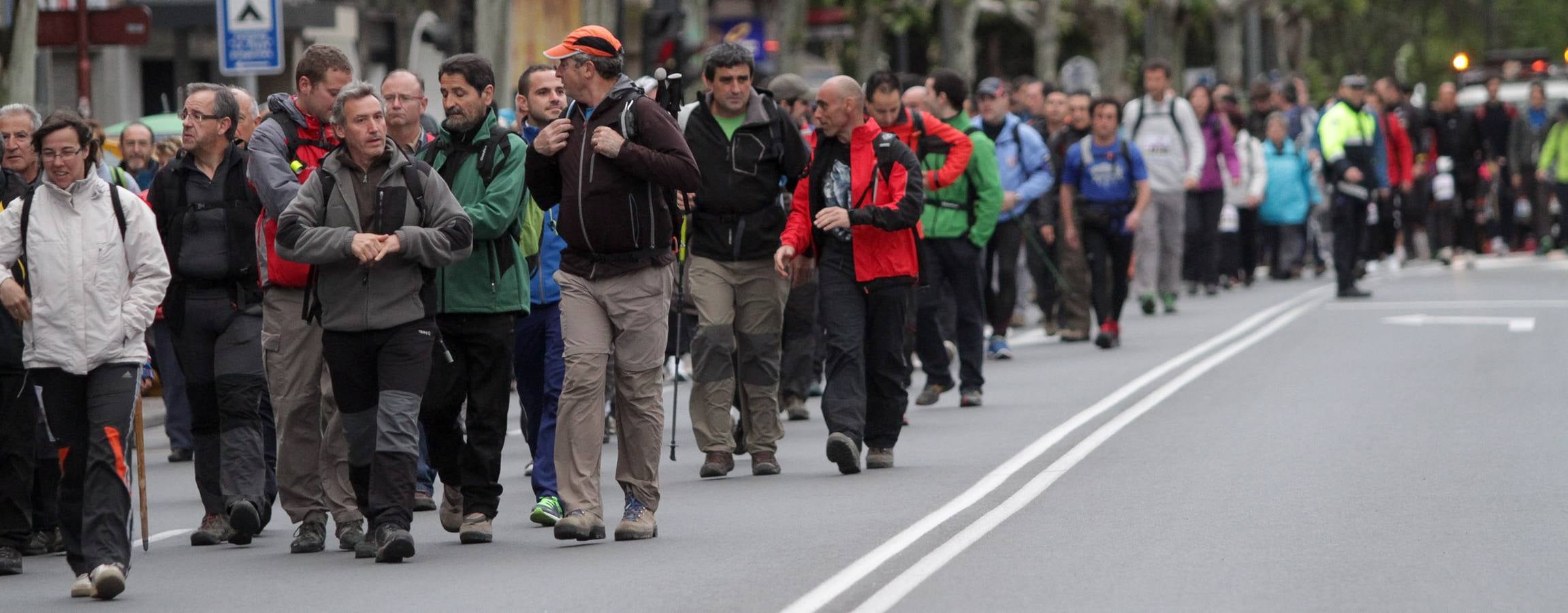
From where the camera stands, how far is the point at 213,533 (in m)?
10.0

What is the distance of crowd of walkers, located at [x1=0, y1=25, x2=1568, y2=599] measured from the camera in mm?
8750

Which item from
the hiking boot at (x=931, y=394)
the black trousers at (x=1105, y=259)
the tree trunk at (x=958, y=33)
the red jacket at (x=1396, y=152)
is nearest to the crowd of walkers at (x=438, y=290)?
the hiking boot at (x=931, y=394)

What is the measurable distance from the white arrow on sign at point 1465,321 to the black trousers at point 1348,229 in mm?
1243

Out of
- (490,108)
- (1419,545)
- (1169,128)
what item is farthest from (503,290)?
(1169,128)

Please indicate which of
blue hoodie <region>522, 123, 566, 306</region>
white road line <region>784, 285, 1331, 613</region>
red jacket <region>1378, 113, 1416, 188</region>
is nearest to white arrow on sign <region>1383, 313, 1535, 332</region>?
white road line <region>784, 285, 1331, 613</region>

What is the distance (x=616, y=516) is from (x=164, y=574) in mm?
1933

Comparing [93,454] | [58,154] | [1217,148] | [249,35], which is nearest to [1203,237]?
[1217,148]

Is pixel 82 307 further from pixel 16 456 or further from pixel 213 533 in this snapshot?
pixel 213 533

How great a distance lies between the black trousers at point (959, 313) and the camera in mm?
14266

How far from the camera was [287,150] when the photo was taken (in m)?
9.61

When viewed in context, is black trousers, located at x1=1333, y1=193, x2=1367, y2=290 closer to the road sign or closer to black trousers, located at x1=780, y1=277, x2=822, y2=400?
black trousers, located at x1=780, y1=277, x2=822, y2=400

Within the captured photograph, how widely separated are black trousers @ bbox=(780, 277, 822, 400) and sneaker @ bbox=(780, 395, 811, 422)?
1.4 inches

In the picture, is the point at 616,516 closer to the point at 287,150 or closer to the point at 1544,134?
the point at 287,150

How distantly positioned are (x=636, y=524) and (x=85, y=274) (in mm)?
2211
